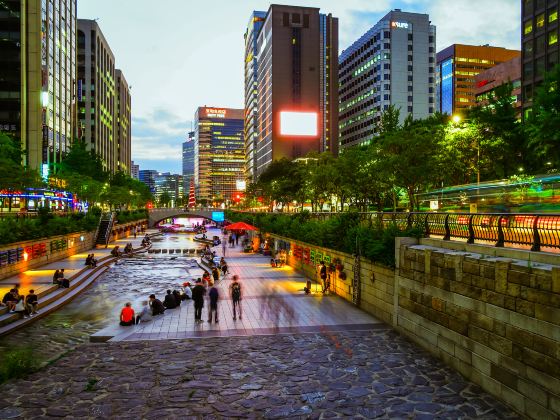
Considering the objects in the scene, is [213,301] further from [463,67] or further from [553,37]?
[463,67]

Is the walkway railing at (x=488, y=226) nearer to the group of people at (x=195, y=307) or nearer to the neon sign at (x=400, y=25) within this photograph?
the group of people at (x=195, y=307)

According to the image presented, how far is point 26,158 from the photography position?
69.6m

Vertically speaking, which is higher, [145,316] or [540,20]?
[540,20]

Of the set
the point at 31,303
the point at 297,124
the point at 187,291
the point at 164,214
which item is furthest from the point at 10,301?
the point at 164,214

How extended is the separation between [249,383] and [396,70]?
133m

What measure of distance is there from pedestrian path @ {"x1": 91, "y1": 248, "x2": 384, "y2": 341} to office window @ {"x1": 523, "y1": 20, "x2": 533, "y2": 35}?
63601 mm

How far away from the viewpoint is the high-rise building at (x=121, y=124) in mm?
158863

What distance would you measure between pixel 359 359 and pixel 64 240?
110 feet

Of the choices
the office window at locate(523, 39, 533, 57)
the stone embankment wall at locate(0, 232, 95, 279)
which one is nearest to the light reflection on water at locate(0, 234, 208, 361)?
the stone embankment wall at locate(0, 232, 95, 279)

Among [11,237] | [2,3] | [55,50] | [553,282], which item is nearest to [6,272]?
[11,237]

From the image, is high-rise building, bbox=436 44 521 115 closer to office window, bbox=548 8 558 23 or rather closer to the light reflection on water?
office window, bbox=548 8 558 23

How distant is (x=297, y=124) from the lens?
93.9 meters

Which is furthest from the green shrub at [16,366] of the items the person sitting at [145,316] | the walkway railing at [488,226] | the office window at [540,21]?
the office window at [540,21]

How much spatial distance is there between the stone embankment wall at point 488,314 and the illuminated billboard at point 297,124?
255 ft
